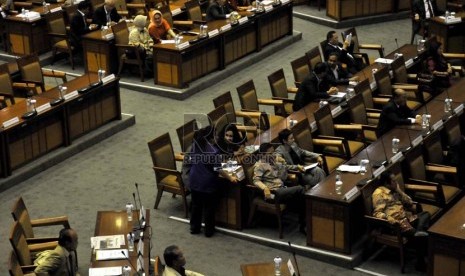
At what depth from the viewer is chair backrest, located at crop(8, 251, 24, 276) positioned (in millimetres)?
9802

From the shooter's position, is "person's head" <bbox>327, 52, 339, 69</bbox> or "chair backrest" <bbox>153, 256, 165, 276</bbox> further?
"person's head" <bbox>327, 52, 339, 69</bbox>

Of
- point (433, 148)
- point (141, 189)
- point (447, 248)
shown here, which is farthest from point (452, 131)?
point (141, 189)

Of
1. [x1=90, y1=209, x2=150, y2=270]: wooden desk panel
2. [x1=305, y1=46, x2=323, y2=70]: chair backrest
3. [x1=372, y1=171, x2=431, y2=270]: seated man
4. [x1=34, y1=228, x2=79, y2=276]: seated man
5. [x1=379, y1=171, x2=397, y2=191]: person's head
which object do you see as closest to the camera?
[x1=34, y1=228, x2=79, y2=276]: seated man

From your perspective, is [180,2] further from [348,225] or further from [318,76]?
[348,225]

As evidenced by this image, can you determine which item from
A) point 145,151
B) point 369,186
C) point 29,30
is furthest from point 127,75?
point 369,186

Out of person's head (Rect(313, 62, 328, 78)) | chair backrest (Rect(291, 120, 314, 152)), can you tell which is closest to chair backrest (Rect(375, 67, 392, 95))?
person's head (Rect(313, 62, 328, 78))

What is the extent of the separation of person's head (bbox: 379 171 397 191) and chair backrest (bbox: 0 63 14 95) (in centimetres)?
538

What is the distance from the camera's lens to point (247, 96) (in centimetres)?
1448

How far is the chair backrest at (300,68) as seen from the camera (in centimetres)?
1538

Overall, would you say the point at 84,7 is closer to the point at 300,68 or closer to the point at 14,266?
the point at 300,68

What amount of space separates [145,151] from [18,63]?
2.17m

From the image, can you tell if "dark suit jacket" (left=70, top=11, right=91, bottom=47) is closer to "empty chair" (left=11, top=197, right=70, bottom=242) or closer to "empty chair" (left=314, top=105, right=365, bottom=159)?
"empty chair" (left=314, top=105, right=365, bottom=159)

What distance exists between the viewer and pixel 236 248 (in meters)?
12.0

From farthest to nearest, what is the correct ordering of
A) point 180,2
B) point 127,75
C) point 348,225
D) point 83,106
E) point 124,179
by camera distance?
point 180,2
point 127,75
point 83,106
point 124,179
point 348,225
